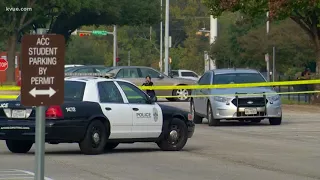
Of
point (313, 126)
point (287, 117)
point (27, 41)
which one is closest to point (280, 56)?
point (287, 117)

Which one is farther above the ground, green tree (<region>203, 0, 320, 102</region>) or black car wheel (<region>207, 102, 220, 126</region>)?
green tree (<region>203, 0, 320, 102</region>)

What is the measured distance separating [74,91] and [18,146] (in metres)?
1.53

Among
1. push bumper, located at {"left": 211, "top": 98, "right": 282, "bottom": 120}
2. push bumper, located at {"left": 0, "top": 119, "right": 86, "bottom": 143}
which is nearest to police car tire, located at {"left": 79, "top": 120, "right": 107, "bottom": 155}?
push bumper, located at {"left": 0, "top": 119, "right": 86, "bottom": 143}

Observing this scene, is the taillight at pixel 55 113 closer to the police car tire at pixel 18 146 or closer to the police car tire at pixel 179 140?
the police car tire at pixel 18 146

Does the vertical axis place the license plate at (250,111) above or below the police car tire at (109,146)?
above

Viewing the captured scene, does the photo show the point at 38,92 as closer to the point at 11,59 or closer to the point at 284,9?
the point at 284,9

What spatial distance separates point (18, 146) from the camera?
18062mm

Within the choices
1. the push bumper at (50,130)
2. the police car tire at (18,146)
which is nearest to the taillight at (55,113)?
the push bumper at (50,130)

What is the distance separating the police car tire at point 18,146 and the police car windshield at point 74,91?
2.78 ft

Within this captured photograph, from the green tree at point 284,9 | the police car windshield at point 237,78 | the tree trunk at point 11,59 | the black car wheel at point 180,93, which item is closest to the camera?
the police car windshield at point 237,78

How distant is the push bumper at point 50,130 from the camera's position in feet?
55.3

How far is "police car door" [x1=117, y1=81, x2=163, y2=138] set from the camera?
1834 cm

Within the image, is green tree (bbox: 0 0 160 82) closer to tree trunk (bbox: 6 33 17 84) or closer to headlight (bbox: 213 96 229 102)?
tree trunk (bbox: 6 33 17 84)

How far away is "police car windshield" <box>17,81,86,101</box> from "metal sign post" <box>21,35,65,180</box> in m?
10.1
